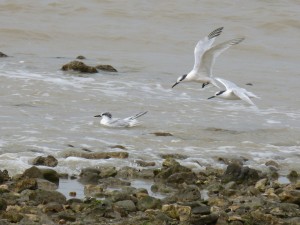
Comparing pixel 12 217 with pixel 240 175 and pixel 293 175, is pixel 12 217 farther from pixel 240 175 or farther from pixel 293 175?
pixel 293 175

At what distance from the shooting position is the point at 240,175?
985 cm

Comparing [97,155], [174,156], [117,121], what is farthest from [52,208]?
[117,121]

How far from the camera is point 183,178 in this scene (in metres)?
9.68

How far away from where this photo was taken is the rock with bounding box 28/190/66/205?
8.27 meters

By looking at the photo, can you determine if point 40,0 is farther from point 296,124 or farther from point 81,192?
point 81,192

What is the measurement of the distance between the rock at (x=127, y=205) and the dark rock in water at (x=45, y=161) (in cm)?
192

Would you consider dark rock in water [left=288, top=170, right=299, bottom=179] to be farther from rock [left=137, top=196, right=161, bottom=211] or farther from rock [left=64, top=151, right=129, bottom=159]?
rock [left=137, top=196, right=161, bottom=211]

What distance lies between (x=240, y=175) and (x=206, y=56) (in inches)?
179

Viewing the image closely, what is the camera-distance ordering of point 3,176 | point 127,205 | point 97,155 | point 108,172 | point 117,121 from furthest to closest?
point 117,121, point 97,155, point 108,172, point 3,176, point 127,205

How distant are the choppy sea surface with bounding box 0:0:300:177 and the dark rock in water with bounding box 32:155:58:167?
9 centimetres

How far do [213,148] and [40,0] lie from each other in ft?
59.2

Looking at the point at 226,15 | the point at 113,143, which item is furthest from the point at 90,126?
the point at 226,15

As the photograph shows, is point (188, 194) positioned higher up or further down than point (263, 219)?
further down

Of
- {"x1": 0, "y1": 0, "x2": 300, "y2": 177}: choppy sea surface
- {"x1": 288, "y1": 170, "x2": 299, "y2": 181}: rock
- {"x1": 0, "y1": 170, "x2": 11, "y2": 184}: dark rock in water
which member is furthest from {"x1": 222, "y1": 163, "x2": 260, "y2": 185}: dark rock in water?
{"x1": 0, "y1": 170, "x2": 11, "y2": 184}: dark rock in water
